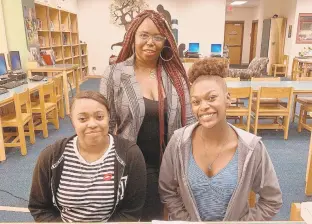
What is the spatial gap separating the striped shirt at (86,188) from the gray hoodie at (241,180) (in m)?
0.26

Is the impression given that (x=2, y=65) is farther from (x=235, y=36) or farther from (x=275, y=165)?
(x=235, y=36)

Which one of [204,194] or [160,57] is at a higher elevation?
[160,57]

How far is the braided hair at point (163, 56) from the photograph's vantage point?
51.7 inches

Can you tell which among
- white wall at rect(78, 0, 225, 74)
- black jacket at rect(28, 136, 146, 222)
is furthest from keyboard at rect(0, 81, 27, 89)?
white wall at rect(78, 0, 225, 74)

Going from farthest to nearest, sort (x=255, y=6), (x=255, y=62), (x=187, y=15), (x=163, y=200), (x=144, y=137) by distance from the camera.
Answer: (x=255, y=6)
(x=187, y=15)
(x=255, y=62)
(x=144, y=137)
(x=163, y=200)

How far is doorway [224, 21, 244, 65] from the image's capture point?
13977 millimetres

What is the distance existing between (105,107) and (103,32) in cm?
844

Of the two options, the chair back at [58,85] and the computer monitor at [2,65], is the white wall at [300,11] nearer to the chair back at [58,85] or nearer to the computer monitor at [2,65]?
the chair back at [58,85]

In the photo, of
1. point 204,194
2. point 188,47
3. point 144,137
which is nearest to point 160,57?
point 144,137

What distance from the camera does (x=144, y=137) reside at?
1401 mm

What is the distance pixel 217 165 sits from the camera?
1.18 meters

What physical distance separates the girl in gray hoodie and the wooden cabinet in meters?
10.1

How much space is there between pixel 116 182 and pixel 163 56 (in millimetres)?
659

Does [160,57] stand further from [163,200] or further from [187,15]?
[187,15]
